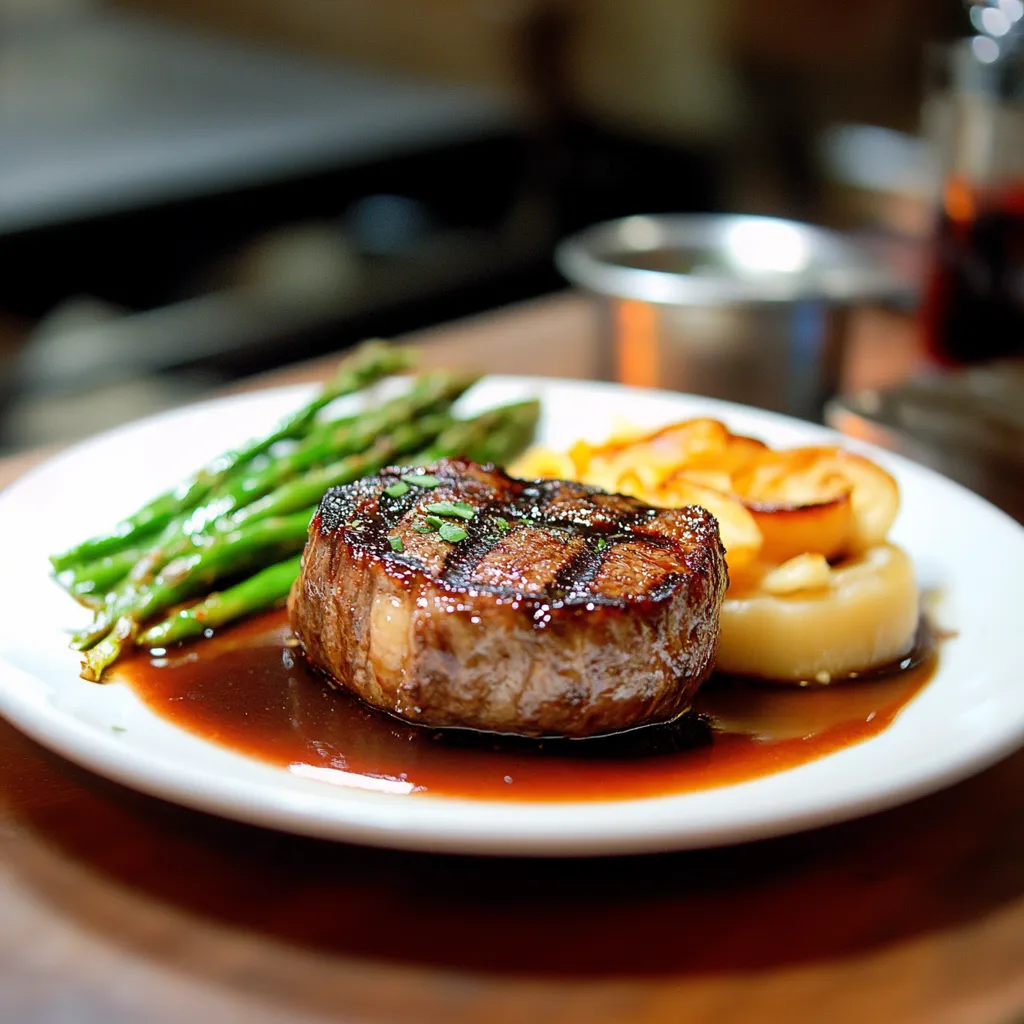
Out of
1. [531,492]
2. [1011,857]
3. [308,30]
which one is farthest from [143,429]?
[308,30]

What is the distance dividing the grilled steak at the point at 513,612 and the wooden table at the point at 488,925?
0.26 m

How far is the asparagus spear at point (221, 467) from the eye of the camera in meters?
2.25

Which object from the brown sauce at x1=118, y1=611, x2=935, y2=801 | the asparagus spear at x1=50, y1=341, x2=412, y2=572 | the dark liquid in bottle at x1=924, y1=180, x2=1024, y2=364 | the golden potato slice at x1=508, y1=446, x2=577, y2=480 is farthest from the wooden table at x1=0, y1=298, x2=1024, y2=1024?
the dark liquid in bottle at x1=924, y1=180, x2=1024, y2=364

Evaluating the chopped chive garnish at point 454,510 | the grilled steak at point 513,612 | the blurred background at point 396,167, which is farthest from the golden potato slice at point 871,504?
the blurred background at point 396,167

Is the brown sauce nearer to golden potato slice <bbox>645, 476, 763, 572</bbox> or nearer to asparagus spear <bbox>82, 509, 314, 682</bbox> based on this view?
asparagus spear <bbox>82, 509, 314, 682</bbox>

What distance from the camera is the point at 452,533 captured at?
6.30 ft

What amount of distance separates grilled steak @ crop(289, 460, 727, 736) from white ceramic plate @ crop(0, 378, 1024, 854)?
23 centimetres

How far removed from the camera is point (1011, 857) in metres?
1.64

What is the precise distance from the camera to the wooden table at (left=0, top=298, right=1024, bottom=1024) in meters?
1.37

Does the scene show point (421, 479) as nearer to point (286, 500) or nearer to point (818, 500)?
point (286, 500)

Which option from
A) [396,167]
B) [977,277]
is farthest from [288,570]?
[396,167]

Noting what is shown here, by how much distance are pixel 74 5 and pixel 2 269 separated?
6.10m

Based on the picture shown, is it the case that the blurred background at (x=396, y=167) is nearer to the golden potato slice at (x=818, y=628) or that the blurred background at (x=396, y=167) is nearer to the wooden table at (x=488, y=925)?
the golden potato slice at (x=818, y=628)

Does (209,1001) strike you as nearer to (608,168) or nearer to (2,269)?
(2,269)
